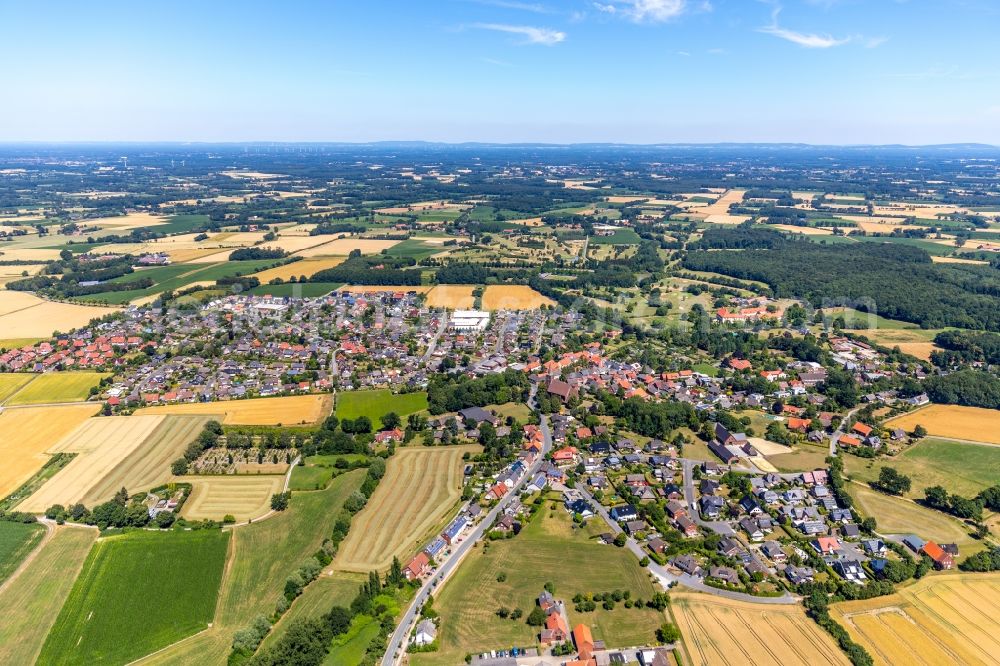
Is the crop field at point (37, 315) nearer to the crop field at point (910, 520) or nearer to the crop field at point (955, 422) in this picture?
the crop field at point (910, 520)

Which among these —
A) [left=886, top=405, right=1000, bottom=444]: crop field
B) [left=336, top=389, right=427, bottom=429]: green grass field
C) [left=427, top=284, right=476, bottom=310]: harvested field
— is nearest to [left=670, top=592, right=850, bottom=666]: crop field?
[left=886, top=405, right=1000, bottom=444]: crop field

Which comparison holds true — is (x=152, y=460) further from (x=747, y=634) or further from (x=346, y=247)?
(x=346, y=247)

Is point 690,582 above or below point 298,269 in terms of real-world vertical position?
below

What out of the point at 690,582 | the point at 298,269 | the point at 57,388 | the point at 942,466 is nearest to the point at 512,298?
the point at 298,269

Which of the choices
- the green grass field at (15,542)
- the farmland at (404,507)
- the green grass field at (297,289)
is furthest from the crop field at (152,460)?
the green grass field at (297,289)

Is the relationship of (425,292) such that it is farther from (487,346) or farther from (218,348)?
(218,348)

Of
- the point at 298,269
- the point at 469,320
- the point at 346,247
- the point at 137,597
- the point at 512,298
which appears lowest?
the point at 137,597
